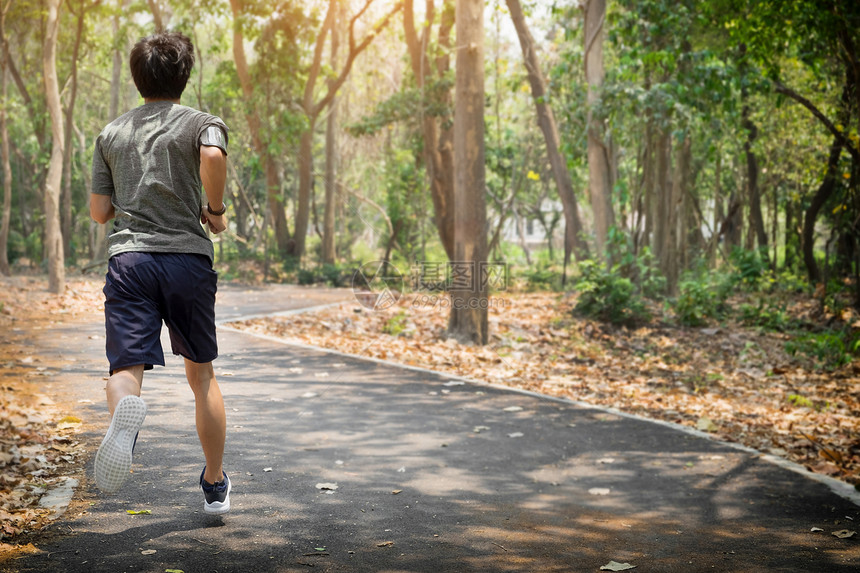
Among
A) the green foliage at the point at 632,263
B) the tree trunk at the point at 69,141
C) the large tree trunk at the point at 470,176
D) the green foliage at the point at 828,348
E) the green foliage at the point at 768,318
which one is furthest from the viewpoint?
the tree trunk at the point at 69,141

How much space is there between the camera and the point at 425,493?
192 inches

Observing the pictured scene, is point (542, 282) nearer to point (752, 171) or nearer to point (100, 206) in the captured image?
point (752, 171)

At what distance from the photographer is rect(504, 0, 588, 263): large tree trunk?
17984 millimetres

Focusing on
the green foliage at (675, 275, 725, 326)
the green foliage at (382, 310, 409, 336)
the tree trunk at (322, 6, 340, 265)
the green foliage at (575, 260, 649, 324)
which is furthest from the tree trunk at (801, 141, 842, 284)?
the tree trunk at (322, 6, 340, 265)

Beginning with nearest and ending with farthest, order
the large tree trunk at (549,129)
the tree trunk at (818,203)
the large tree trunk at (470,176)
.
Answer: the large tree trunk at (470,176) < the tree trunk at (818,203) < the large tree trunk at (549,129)

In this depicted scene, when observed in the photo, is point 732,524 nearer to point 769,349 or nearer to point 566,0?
point 769,349

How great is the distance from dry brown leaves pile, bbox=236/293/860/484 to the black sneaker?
4.43 metres

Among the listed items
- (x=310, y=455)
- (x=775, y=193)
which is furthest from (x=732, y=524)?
(x=775, y=193)

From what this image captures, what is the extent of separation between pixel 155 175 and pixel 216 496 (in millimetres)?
1513

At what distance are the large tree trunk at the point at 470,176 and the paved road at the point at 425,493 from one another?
3.34 meters

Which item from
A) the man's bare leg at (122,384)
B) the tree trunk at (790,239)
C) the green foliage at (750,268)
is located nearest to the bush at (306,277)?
the green foliage at (750,268)

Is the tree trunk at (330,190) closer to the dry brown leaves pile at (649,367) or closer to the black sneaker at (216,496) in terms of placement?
Result: the dry brown leaves pile at (649,367)

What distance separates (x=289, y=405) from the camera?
7012mm

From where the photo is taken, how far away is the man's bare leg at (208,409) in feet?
11.7
